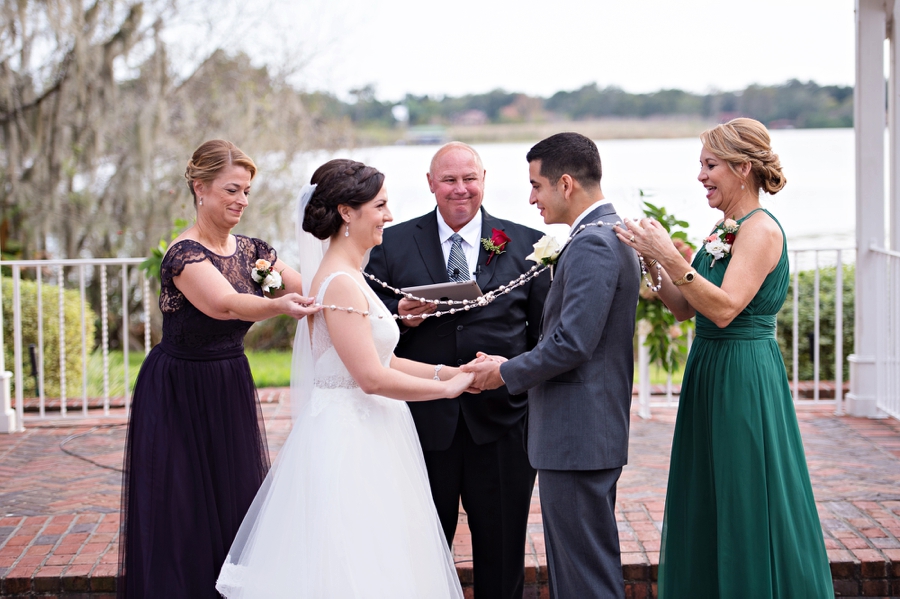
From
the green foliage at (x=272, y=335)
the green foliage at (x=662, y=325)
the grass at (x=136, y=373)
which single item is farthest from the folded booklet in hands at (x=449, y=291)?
the green foliage at (x=272, y=335)

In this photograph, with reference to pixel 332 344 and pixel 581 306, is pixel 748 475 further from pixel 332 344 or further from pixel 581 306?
pixel 332 344

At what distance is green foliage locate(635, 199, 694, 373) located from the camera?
251 inches

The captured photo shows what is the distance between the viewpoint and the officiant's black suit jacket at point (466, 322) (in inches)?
139

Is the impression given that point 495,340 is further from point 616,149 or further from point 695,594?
point 616,149

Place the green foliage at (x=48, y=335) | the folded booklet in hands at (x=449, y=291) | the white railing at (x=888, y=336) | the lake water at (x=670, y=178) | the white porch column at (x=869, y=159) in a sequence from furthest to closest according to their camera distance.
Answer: the lake water at (x=670, y=178), the green foliage at (x=48, y=335), the white porch column at (x=869, y=159), the white railing at (x=888, y=336), the folded booklet in hands at (x=449, y=291)

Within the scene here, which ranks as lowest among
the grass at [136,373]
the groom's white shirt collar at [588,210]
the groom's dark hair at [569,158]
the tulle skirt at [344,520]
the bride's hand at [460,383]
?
the grass at [136,373]

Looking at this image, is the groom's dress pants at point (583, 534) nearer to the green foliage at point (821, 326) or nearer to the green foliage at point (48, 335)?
the green foliage at point (821, 326)

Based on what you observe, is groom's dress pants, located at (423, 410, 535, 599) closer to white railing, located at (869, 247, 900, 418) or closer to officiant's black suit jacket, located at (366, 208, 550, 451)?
officiant's black suit jacket, located at (366, 208, 550, 451)

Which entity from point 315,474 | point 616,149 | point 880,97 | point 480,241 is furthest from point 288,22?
point 616,149

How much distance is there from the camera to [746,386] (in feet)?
10.1

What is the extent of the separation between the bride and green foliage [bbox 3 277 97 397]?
5.55 m

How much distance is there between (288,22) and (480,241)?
949 centimetres

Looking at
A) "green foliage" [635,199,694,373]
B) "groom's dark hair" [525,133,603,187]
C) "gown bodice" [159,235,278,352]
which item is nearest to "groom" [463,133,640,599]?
"groom's dark hair" [525,133,603,187]

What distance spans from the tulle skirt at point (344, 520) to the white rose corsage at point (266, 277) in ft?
2.23
